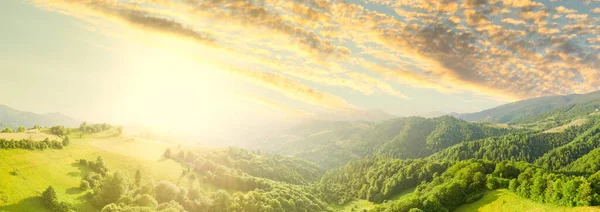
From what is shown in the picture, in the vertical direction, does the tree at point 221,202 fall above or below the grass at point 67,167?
below

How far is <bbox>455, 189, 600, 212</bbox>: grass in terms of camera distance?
68.4 metres

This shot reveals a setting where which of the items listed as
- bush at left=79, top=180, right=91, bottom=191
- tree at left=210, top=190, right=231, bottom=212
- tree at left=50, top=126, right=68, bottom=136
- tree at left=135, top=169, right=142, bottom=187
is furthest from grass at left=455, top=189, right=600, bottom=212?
tree at left=50, top=126, right=68, bottom=136

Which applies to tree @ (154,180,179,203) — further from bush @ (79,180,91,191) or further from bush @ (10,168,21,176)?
bush @ (10,168,21,176)

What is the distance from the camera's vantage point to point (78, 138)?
549ft

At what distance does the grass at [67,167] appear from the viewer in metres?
89.4

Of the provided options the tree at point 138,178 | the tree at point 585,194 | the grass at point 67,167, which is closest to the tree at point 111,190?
the grass at point 67,167

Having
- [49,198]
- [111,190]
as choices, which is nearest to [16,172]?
[49,198]

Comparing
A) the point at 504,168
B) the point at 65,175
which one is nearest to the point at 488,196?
the point at 504,168

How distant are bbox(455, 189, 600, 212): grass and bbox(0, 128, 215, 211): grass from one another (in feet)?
401

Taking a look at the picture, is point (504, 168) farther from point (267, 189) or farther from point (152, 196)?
point (152, 196)

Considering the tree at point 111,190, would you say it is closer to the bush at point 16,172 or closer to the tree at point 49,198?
the tree at point 49,198

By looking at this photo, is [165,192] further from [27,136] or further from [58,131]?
[58,131]

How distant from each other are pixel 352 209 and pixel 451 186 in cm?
9600

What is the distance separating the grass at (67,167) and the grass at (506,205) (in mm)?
122218
